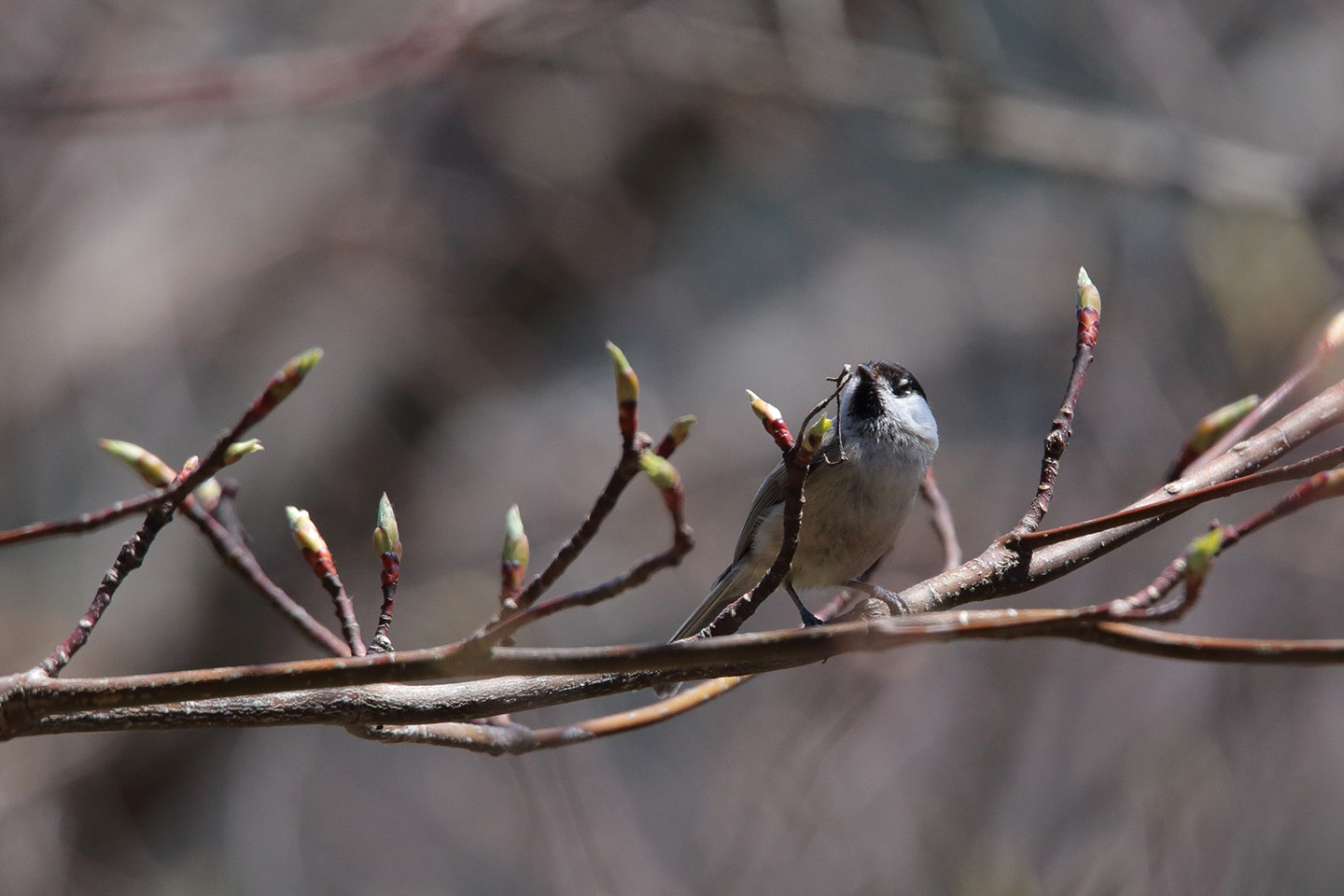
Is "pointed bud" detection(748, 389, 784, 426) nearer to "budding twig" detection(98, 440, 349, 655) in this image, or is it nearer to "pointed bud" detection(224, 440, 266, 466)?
"pointed bud" detection(224, 440, 266, 466)

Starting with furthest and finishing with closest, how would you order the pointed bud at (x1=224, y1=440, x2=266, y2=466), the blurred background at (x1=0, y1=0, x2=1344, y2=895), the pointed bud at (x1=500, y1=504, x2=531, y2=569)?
the blurred background at (x1=0, y1=0, x2=1344, y2=895)
the pointed bud at (x1=500, y1=504, x2=531, y2=569)
the pointed bud at (x1=224, y1=440, x2=266, y2=466)

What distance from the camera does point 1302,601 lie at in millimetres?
4664

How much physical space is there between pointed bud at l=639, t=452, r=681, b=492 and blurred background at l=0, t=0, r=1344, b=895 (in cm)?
280

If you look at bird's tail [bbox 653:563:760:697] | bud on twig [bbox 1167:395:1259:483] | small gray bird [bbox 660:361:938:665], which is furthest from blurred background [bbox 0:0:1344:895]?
bud on twig [bbox 1167:395:1259:483]

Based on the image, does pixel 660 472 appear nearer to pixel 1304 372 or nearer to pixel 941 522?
pixel 1304 372

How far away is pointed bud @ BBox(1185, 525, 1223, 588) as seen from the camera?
3.35 feet

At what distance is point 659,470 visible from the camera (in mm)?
995

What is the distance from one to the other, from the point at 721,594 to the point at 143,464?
1.80m

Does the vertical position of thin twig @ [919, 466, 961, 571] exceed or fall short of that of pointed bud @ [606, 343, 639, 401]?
it exceeds it

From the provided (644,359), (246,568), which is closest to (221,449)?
(246,568)

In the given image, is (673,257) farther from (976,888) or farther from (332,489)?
(976,888)

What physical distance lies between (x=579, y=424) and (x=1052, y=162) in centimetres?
278

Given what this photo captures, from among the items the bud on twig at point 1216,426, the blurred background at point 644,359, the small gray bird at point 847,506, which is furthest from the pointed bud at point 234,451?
the blurred background at point 644,359

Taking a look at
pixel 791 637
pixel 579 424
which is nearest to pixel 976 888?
pixel 791 637
